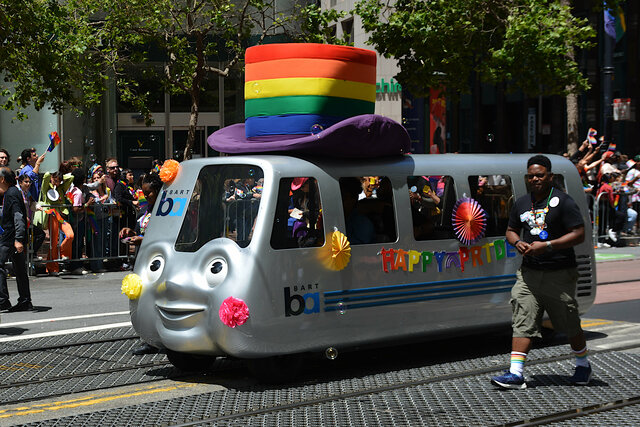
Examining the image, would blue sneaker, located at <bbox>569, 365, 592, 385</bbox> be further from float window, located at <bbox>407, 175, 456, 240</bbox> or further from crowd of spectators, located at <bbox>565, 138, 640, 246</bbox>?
crowd of spectators, located at <bbox>565, 138, 640, 246</bbox>

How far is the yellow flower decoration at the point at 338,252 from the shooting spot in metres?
7.71

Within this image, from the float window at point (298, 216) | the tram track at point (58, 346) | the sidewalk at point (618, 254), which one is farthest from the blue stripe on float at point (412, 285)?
the sidewalk at point (618, 254)

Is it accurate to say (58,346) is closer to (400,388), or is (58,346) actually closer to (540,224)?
(400,388)

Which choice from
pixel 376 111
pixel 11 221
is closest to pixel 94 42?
pixel 11 221

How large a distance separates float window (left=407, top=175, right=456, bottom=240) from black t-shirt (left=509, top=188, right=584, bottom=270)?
1.20m

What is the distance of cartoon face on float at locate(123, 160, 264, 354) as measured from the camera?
7.32 metres

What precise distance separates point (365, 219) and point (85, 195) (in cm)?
865

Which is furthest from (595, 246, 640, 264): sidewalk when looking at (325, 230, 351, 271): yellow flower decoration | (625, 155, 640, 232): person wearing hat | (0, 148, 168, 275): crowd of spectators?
(325, 230, 351, 271): yellow flower decoration

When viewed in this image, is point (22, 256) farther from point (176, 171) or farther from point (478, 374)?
point (478, 374)

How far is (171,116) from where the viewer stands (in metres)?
30.6

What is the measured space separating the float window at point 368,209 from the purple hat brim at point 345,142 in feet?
0.82

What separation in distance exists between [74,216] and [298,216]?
28.2 ft

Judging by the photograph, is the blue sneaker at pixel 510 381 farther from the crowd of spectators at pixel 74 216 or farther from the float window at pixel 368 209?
the crowd of spectators at pixel 74 216

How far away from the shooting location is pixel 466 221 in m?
8.59
